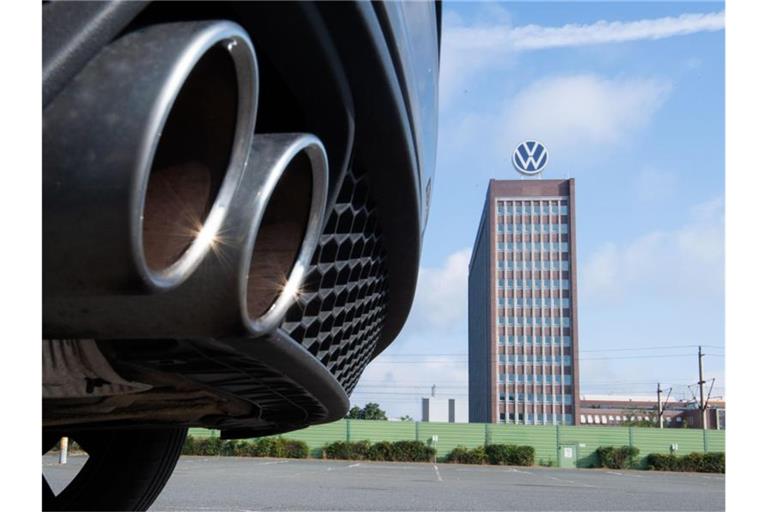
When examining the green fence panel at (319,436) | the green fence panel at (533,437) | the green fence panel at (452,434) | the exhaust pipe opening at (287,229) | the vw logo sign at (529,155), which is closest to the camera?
the exhaust pipe opening at (287,229)

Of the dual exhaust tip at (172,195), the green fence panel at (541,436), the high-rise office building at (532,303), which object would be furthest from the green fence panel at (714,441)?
the high-rise office building at (532,303)

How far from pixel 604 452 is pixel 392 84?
32.9 meters

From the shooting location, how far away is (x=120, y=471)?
3314mm

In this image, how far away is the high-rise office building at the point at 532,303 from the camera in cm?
10162

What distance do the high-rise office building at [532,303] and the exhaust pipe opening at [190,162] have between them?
10181 centimetres

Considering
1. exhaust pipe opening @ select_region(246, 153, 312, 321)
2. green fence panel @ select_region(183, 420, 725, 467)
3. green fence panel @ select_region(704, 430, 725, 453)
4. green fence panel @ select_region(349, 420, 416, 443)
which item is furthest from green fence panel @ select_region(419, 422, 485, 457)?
exhaust pipe opening @ select_region(246, 153, 312, 321)

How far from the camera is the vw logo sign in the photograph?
94375 millimetres

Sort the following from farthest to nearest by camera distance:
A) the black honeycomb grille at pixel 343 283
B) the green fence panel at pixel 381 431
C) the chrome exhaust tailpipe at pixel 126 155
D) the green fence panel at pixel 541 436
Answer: the green fence panel at pixel 541 436 → the green fence panel at pixel 381 431 → the black honeycomb grille at pixel 343 283 → the chrome exhaust tailpipe at pixel 126 155

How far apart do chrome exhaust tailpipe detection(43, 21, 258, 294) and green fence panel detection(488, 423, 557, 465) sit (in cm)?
3327

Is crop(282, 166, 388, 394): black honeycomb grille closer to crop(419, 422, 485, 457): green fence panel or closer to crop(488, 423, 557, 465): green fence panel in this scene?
crop(419, 422, 485, 457): green fence panel

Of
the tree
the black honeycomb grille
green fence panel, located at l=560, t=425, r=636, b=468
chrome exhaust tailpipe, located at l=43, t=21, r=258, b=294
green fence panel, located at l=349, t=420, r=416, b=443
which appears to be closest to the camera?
chrome exhaust tailpipe, located at l=43, t=21, r=258, b=294

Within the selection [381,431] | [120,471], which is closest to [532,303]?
[381,431]

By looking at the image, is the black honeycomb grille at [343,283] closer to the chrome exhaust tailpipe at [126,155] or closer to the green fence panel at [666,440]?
the chrome exhaust tailpipe at [126,155]

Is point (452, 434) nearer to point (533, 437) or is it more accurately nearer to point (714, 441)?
point (533, 437)
